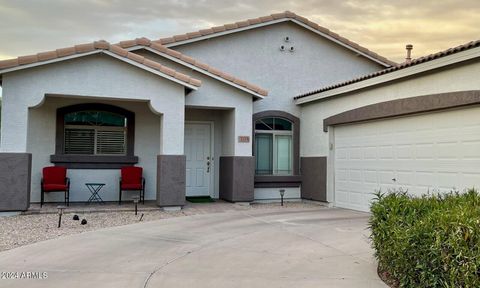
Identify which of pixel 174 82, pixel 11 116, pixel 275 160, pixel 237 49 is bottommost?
pixel 275 160

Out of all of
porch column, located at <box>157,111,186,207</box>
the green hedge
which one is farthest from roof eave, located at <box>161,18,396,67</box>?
the green hedge

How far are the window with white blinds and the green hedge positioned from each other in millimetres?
9144

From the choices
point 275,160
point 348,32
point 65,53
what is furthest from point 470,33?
point 65,53

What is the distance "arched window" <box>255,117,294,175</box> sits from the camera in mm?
14336

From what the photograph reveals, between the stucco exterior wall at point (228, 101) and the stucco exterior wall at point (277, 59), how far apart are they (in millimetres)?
1402

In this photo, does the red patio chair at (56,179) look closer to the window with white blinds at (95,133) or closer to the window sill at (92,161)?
the window sill at (92,161)

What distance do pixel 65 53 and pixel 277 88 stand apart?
22.9 feet

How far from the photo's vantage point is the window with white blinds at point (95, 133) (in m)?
12.8

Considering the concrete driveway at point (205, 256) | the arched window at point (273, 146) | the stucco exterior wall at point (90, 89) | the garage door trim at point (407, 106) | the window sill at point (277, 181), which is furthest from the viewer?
the arched window at point (273, 146)

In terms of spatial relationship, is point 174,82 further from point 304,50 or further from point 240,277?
point 240,277

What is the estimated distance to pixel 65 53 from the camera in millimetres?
10430

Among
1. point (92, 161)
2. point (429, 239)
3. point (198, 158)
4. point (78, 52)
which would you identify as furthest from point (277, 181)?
point (429, 239)

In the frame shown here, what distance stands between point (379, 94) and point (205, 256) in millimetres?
6655

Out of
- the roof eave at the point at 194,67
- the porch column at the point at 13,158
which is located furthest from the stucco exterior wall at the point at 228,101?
the porch column at the point at 13,158
